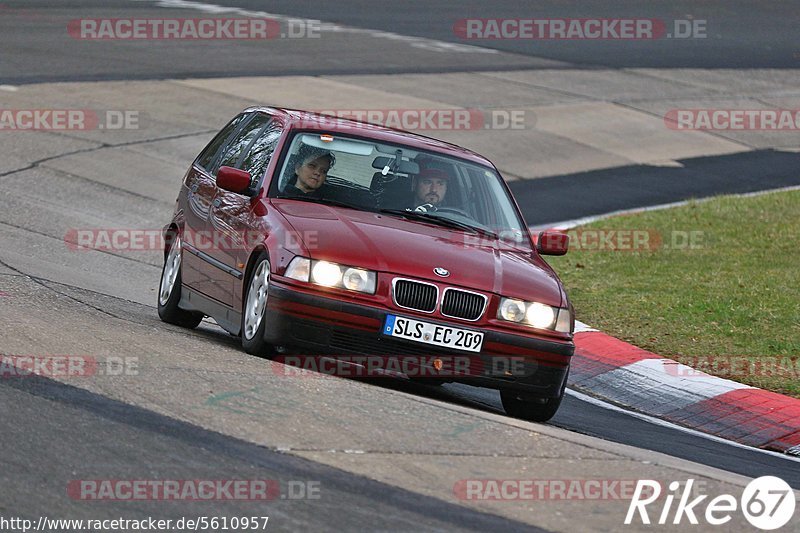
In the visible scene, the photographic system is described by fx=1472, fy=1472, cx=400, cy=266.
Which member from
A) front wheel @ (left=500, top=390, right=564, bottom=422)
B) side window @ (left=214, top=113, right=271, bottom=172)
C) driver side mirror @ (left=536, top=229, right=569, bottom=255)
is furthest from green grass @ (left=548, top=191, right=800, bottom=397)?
side window @ (left=214, top=113, right=271, bottom=172)

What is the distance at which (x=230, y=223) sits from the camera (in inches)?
371

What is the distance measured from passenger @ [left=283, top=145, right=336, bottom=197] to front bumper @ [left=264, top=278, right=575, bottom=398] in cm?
113

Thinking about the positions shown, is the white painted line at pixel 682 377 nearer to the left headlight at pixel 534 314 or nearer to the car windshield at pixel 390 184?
the car windshield at pixel 390 184

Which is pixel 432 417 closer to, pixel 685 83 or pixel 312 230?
pixel 312 230

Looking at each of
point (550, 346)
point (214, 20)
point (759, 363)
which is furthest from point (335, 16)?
point (550, 346)

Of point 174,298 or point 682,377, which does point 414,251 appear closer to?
point 174,298

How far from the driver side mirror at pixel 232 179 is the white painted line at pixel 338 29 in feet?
67.4

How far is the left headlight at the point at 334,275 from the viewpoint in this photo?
8219mm

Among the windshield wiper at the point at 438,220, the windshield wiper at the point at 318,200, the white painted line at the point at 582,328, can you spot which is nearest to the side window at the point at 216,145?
the windshield wiper at the point at 318,200

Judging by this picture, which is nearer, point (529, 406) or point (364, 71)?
point (529, 406)

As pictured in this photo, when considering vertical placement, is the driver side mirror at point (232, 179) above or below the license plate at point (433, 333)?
above

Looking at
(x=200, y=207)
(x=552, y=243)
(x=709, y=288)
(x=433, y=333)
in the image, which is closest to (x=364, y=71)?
(x=709, y=288)

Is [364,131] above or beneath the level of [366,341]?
above

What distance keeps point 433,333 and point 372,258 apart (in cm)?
55
